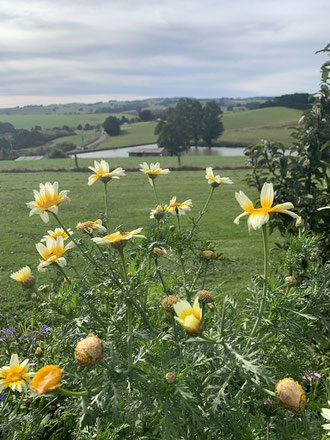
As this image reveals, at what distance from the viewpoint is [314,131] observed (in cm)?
310

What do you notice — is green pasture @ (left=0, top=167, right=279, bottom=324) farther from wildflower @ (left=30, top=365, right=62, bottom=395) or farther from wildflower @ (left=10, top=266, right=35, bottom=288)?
wildflower @ (left=30, top=365, right=62, bottom=395)

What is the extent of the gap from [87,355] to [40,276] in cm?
533

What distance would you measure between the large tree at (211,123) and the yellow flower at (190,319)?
2039 inches

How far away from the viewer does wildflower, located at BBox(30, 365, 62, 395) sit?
92 centimetres

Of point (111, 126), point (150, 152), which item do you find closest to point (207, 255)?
point (150, 152)

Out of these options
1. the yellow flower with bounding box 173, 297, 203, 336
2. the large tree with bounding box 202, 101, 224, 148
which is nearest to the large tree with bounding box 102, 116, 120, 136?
the large tree with bounding box 202, 101, 224, 148

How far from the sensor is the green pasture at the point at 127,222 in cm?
535

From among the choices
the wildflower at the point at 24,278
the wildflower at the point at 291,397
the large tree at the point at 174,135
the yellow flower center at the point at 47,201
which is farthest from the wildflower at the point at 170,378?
the large tree at the point at 174,135

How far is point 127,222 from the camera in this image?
9.71 metres

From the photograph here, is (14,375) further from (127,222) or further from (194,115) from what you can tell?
(194,115)

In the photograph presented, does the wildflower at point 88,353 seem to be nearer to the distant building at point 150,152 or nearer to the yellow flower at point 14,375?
the yellow flower at point 14,375

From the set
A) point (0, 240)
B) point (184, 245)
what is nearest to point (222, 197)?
point (0, 240)

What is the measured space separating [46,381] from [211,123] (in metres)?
52.8

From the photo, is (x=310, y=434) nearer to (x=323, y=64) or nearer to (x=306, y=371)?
(x=306, y=371)
